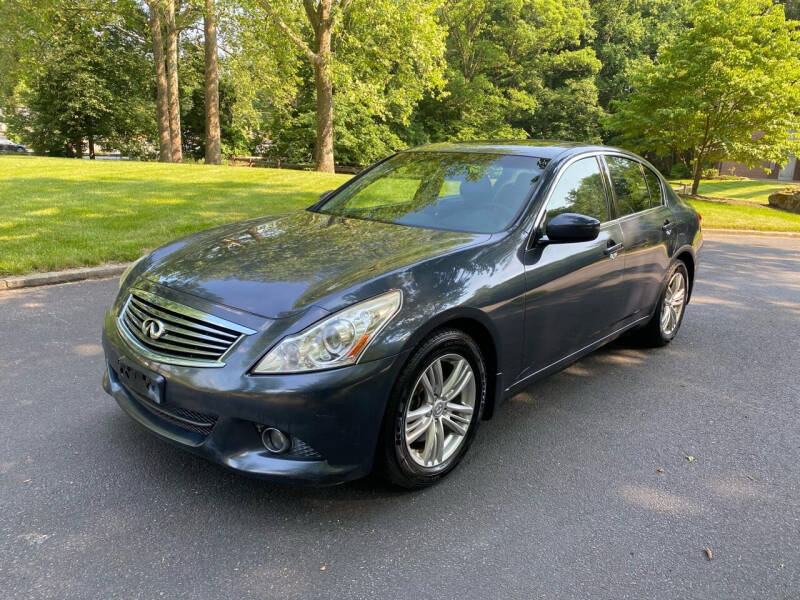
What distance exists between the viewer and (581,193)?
158 inches

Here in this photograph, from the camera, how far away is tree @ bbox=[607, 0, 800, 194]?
19.0 metres

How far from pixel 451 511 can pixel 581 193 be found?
223cm

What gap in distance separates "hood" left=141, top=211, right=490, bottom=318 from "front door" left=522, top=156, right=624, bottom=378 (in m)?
0.47

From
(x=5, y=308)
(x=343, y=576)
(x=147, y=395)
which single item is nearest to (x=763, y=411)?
(x=343, y=576)

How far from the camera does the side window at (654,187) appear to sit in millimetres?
4926

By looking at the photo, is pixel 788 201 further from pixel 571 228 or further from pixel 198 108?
pixel 198 108

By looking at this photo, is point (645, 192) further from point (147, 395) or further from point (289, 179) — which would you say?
point (289, 179)

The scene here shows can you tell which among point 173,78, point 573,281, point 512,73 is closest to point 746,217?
point 573,281

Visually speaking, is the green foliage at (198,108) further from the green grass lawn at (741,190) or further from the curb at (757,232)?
the curb at (757,232)

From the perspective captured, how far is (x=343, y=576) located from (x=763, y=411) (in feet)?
10.3

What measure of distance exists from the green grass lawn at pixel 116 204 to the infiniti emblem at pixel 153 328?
4.67 m

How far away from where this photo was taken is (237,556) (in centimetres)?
246

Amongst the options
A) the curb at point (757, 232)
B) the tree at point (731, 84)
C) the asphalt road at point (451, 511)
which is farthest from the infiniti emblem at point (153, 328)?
the tree at point (731, 84)

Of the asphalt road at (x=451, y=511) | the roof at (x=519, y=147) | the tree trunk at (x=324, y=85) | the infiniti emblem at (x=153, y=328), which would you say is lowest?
the asphalt road at (x=451, y=511)
